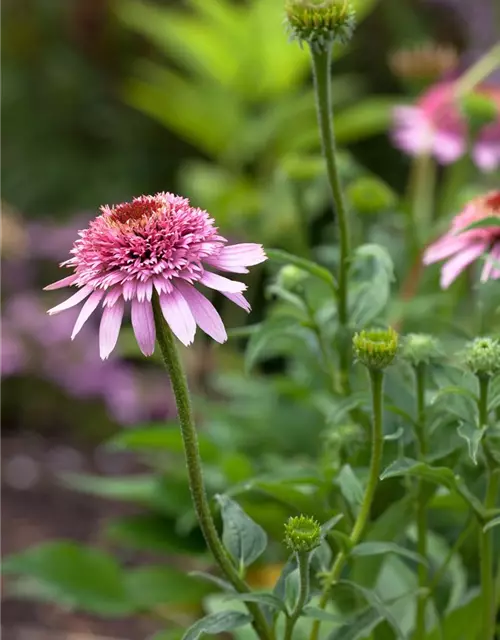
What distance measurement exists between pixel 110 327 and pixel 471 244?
0.28 m

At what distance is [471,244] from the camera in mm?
631

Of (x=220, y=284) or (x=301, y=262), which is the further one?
(x=301, y=262)

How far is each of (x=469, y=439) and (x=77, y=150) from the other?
2487mm

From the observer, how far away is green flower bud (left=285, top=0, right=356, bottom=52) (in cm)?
52

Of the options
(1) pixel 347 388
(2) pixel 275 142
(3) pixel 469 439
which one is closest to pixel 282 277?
(1) pixel 347 388

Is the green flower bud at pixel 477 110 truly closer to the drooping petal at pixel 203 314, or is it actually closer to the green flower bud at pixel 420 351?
the green flower bud at pixel 420 351

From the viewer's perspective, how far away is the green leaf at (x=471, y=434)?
492mm

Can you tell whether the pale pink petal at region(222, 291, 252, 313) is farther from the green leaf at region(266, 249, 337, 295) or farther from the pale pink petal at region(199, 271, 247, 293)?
the green leaf at region(266, 249, 337, 295)

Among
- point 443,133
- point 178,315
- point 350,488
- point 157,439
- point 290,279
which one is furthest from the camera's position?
point 443,133

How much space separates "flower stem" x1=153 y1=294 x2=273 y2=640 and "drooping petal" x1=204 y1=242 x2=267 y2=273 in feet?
0.12

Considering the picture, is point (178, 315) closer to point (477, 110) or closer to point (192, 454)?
point (192, 454)

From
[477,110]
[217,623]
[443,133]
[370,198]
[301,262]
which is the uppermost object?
[443,133]

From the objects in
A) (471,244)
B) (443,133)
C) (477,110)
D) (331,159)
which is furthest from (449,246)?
(443,133)

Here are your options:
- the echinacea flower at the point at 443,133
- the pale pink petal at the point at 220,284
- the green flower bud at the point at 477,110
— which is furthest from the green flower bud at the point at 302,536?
the echinacea flower at the point at 443,133
